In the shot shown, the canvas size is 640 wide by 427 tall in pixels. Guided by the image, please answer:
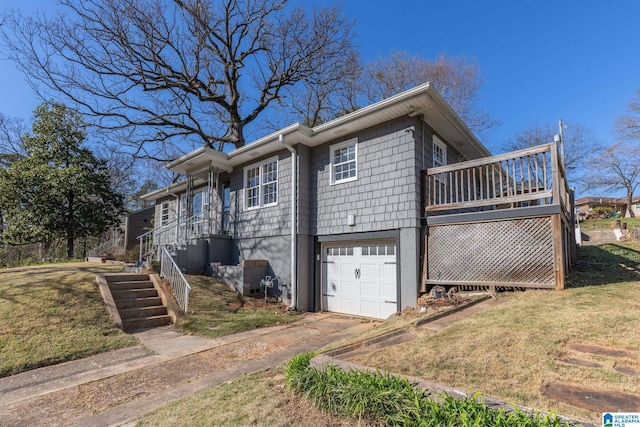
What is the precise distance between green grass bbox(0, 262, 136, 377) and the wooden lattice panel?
21.6ft

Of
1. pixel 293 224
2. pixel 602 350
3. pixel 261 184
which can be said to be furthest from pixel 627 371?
pixel 261 184

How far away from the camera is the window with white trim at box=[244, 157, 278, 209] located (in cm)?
1046

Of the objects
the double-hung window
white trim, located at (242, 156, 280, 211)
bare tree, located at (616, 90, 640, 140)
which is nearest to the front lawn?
the double-hung window

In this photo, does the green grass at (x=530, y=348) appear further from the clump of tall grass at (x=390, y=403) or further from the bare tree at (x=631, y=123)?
the bare tree at (x=631, y=123)

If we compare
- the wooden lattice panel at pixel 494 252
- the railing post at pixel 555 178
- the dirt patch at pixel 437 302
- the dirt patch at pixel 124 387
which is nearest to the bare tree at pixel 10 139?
the dirt patch at pixel 124 387

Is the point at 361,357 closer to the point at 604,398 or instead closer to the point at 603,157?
the point at 604,398

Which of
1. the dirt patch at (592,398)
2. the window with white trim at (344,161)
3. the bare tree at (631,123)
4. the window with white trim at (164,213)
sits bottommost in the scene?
the dirt patch at (592,398)

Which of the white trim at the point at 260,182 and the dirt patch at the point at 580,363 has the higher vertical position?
the white trim at the point at 260,182

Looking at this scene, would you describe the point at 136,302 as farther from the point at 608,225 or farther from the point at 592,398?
the point at 608,225

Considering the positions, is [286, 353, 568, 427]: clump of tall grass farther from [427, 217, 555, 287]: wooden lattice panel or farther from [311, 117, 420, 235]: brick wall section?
[311, 117, 420, 235]: brick wall section

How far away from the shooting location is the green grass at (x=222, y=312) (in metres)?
7.05

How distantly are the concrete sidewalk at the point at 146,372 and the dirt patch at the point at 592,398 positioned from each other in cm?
333

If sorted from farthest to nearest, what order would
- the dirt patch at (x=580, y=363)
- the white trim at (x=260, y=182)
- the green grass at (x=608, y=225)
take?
the green grass at (x=608, y=225)
the white trim at (x=260, y=182)
the dirt patch at (x=580, y=363)

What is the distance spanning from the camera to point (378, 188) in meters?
8.18
